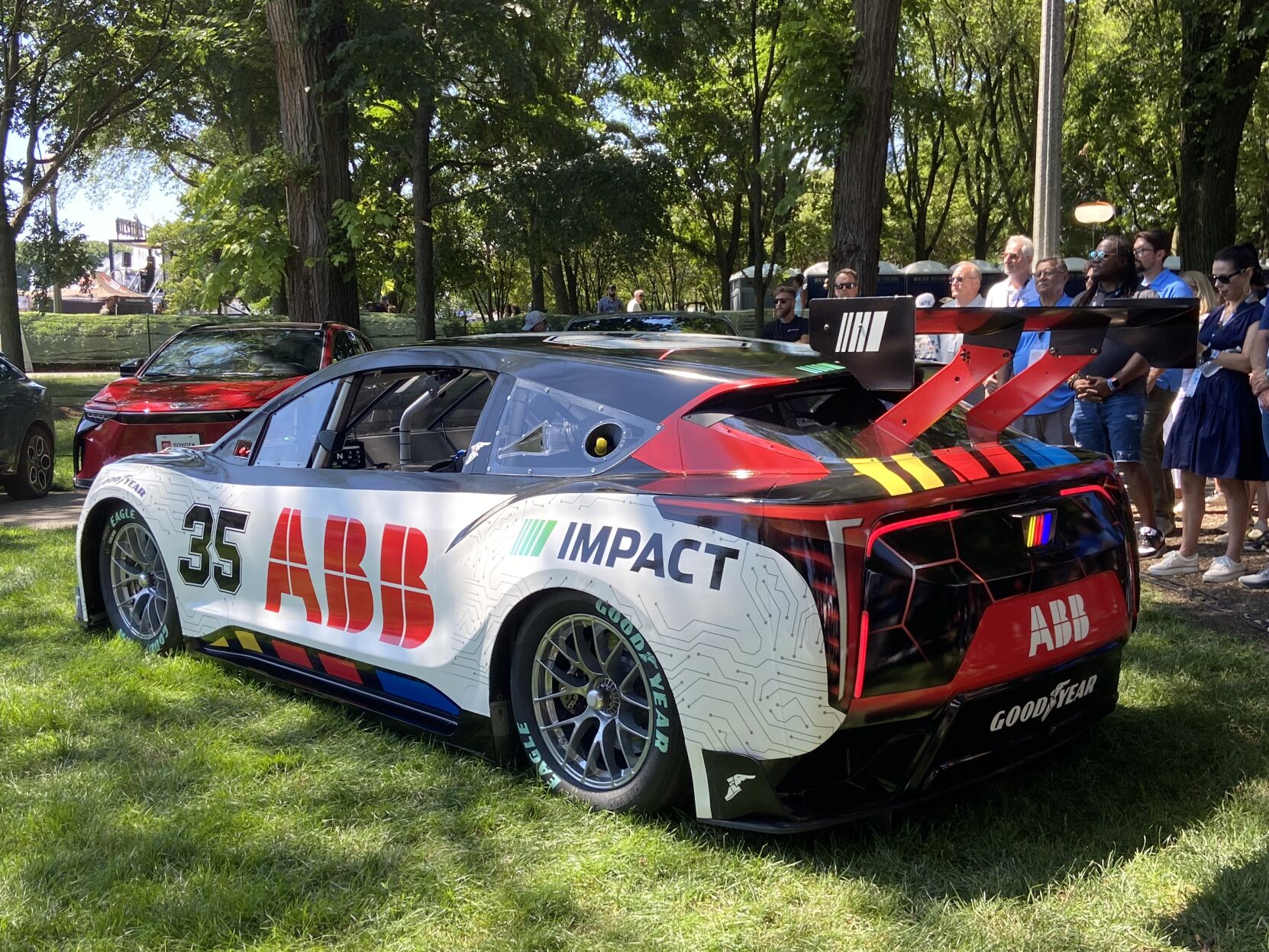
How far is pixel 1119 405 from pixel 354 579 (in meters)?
4.81

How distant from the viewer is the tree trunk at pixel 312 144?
507 inches

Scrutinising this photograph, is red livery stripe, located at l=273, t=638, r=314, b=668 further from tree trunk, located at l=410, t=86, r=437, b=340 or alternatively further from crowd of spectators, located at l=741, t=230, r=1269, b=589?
tree trunk, located at l=410, t=86, r=437, b=340

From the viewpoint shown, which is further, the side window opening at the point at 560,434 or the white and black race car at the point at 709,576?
the side window opening at the point at 560,434

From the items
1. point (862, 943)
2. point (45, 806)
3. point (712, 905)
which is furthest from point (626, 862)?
point (45, 806)

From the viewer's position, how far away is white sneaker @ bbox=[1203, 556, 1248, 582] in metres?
6.18

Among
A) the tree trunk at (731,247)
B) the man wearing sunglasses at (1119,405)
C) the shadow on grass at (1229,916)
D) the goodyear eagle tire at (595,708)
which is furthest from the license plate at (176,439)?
the tree trunk at (731,247)

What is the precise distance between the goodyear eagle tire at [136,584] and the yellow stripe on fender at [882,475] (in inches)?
130

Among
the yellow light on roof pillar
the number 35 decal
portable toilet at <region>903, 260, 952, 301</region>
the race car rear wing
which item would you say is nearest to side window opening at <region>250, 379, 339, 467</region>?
the number 35 decal

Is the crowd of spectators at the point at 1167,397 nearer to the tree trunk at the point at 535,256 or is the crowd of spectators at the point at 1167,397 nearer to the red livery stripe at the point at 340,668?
the red livery stripe at the point at 340,668

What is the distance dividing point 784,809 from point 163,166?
35.1 m

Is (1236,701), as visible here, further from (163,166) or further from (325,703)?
(163,166)

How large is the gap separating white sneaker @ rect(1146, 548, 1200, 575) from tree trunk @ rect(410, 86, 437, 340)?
13180 millimetres

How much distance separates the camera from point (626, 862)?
315cm

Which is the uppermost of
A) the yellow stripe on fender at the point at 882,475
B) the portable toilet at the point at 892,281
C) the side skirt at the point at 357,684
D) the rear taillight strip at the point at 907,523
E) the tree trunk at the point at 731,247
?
the tree trunk at the point at 731,247
